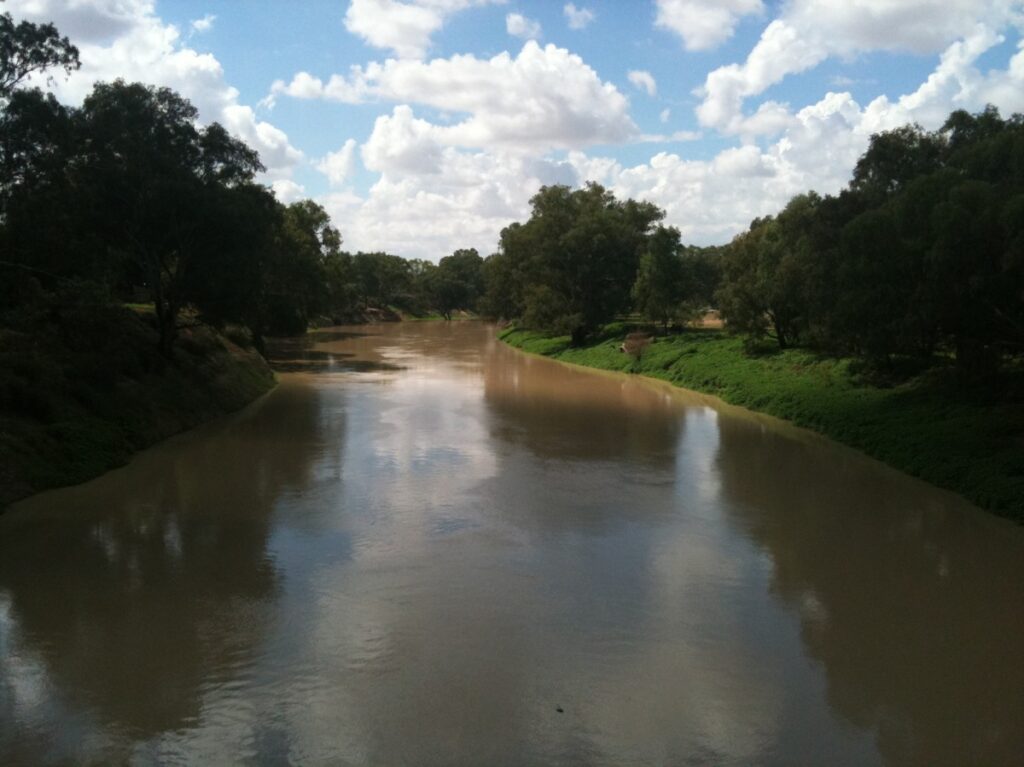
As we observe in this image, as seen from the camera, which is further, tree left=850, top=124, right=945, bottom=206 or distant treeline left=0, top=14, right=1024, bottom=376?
tree left=850, top=124, right=945, bottom=206

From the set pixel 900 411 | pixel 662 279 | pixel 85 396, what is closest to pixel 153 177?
pixel 85 396

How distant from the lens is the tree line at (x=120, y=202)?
22578 mm

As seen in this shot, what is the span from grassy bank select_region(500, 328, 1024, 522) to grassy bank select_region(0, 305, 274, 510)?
21.4 meters

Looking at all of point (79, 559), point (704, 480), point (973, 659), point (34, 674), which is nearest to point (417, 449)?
point (704, 480)

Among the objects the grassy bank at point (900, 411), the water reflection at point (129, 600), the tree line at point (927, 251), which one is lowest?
the water reflection at point (129, 600)

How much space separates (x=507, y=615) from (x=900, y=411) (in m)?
18.2

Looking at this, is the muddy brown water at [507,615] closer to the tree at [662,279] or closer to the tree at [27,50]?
the tree at [27,50]

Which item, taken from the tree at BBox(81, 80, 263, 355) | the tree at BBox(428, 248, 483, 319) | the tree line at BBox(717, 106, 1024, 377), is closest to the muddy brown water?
the tree line at BBox(717, 106, 1024, 377)

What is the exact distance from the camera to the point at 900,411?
24.4 metres

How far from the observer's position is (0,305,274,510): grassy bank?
728 inches

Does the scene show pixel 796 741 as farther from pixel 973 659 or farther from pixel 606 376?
pixel 606 376

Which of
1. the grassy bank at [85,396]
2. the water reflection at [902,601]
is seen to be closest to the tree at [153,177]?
the grassy bank at [85,396]

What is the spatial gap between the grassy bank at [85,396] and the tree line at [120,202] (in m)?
0.93

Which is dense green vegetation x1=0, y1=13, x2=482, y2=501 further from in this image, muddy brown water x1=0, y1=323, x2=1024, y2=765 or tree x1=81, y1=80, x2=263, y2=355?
muddy brown water x1=0, y1=323, x2=1024, y2=765
